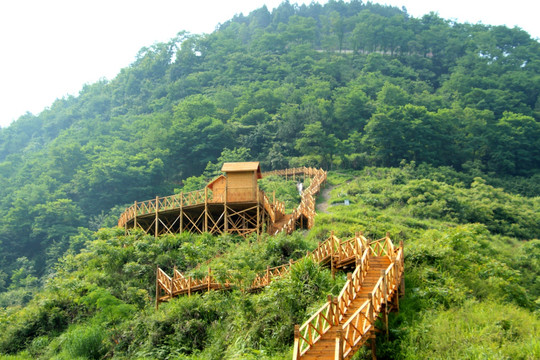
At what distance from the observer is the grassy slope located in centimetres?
1306

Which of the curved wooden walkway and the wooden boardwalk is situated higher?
the curved wooden walkway

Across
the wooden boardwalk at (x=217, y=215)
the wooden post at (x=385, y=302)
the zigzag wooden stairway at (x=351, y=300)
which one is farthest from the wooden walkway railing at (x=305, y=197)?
the wooden post at (x=385, y=302)

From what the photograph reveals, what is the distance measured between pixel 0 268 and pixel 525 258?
4600 centimetres

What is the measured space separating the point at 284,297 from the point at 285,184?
27.3 meters

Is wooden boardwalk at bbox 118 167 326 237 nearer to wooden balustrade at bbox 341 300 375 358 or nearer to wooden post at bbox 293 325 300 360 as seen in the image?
wooden balustrade at bbox 341 300 375 358

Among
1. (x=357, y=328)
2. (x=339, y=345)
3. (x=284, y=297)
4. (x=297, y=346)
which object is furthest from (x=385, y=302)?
(x=284, y=297)

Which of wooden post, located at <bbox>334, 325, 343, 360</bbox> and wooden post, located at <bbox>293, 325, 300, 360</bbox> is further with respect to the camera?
wooden post, located at <bbox>293, 325, 300, 360</bbox>

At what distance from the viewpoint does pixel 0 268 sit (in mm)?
48875

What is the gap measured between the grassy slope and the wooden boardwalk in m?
2.07

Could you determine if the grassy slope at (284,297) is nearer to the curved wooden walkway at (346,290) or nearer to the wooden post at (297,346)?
the curved wooden walkway at (346,290)

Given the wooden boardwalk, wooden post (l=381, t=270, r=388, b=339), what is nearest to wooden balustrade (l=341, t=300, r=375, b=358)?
wooden post (l=381, t=270, r=388, b=339)

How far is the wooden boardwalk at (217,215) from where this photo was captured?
29609mm

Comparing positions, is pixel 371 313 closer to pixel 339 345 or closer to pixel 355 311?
pixel 355 311

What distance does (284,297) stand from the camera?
48.9 ft
